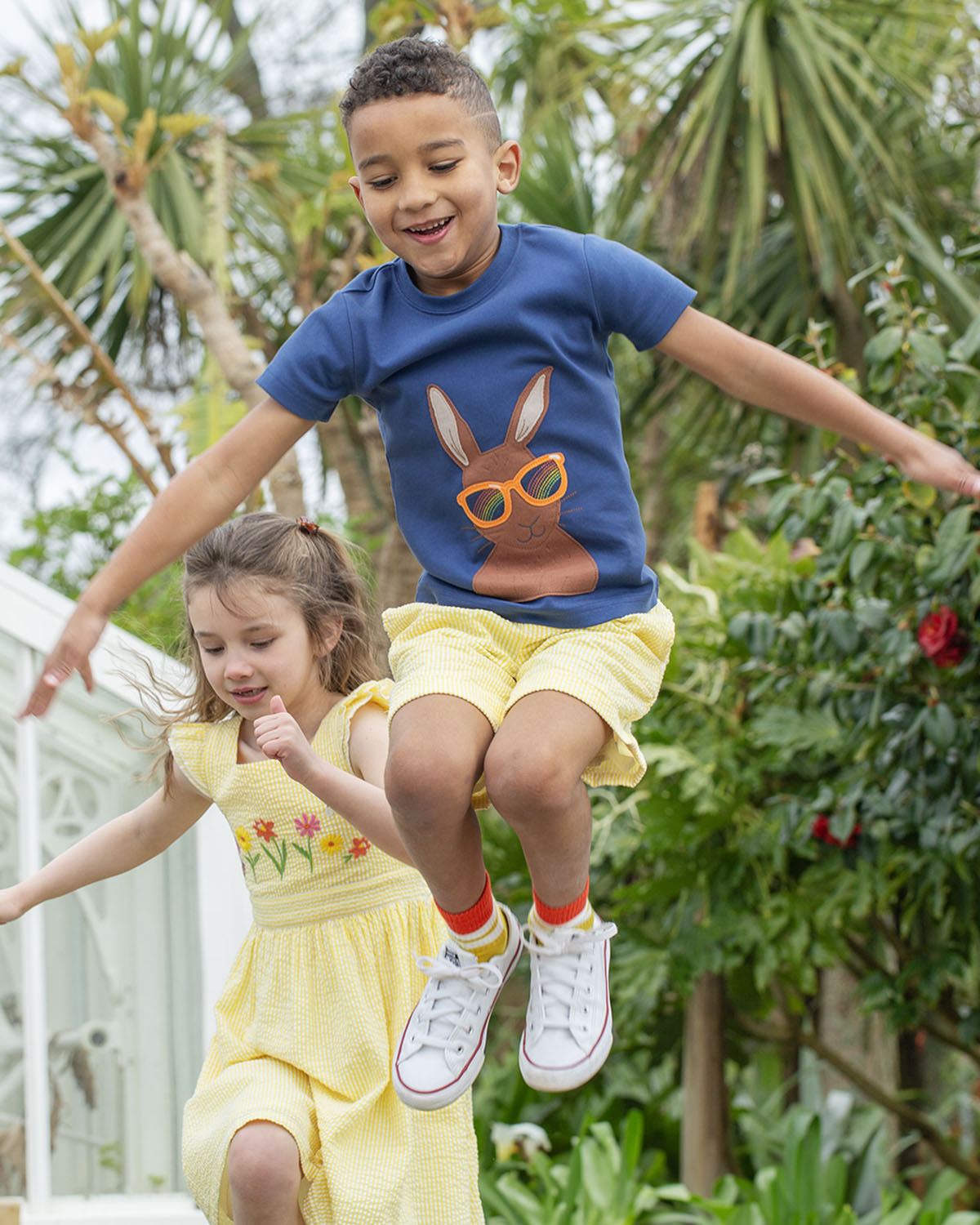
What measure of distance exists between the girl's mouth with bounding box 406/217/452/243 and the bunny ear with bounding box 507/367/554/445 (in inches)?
7.8

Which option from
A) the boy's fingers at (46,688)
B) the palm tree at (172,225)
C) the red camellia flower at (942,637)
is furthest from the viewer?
the palm tree at (172,225)

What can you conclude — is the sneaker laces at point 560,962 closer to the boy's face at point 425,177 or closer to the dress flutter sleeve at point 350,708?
the dress flutter sleeve at point 350,708

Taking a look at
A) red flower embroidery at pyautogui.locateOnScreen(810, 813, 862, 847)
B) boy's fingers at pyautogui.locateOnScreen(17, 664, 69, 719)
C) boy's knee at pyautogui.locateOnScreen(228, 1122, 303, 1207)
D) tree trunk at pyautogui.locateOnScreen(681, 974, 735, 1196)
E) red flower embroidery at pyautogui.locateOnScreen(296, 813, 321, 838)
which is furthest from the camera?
tree trunk at pyautogui.locateOnScreen(681, 974, 735, 1196)

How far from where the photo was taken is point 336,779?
5.37ft

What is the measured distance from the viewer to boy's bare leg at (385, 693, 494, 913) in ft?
4.58

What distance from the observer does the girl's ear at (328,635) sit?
76.0 inches

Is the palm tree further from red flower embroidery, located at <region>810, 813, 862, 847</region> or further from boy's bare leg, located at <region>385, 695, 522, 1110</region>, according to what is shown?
boy's bare leg, located at <region>385, 695, 522, 1110</region>

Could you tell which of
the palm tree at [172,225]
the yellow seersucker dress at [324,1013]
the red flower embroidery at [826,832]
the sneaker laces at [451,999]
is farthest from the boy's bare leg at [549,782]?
the palm tree at [172,225]

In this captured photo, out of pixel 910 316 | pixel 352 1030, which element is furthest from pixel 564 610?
pixel 910 316

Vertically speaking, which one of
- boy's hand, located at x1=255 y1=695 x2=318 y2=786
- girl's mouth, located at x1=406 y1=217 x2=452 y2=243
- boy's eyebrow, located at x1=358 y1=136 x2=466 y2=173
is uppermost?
boy's eyebrow, located at x1=358 y1=136 x2=466 y2=173

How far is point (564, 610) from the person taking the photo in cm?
156

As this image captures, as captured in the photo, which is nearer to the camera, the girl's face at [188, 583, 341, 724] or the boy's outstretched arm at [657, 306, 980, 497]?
the boy's outstretched arm at [657, 306, 980, 497]

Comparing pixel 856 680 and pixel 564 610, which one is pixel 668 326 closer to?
pixel 564 610

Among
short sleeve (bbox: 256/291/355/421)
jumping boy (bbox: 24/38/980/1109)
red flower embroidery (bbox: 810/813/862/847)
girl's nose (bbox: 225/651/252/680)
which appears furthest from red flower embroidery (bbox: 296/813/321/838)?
red flower embroidery (bbox: 810/813/862/847)
